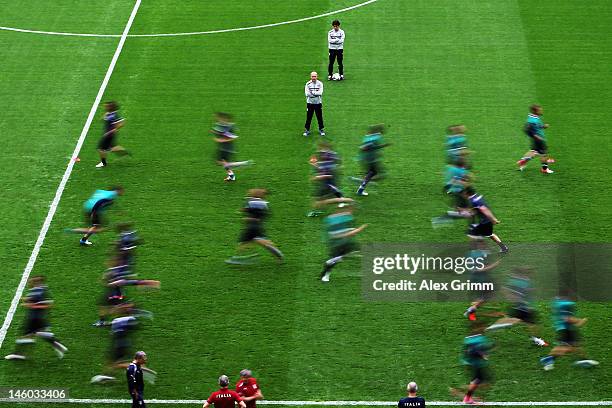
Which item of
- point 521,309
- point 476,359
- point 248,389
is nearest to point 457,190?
point 521,309

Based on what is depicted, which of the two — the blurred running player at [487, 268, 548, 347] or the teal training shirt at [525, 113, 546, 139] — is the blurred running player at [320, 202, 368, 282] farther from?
the teal training shirt at [525, 113, 546, 139]

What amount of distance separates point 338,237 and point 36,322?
7.04 meters

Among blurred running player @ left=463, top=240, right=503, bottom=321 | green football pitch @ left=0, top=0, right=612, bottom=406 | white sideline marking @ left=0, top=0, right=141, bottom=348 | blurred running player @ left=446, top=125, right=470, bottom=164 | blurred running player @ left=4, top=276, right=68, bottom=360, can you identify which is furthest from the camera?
blurred running player @ left=446, top=125, right=470, bottom=164

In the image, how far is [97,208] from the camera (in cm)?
2973

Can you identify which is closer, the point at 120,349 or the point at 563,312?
the point at 563,312

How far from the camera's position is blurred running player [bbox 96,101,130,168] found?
111 ft

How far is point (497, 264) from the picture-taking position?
97.0ft

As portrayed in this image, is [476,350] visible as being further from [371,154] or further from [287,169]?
[287,169]

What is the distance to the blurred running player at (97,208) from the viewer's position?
97.1ft

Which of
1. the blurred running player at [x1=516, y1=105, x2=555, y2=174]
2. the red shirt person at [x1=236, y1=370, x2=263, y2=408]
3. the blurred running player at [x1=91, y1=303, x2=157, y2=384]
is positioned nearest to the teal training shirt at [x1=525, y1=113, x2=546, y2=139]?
the blurred running player at [x1=516, y1=105, x2=555, y2=174]

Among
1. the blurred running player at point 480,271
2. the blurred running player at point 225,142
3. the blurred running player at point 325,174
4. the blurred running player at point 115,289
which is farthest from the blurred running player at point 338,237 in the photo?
the blurred running player at point 225,142

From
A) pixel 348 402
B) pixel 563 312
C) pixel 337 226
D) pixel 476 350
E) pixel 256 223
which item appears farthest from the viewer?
pixel 256 223

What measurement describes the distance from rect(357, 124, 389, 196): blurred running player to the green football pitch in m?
0.65

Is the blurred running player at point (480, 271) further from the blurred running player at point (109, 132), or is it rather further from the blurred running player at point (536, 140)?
the blurred running player at point (109, 132)
